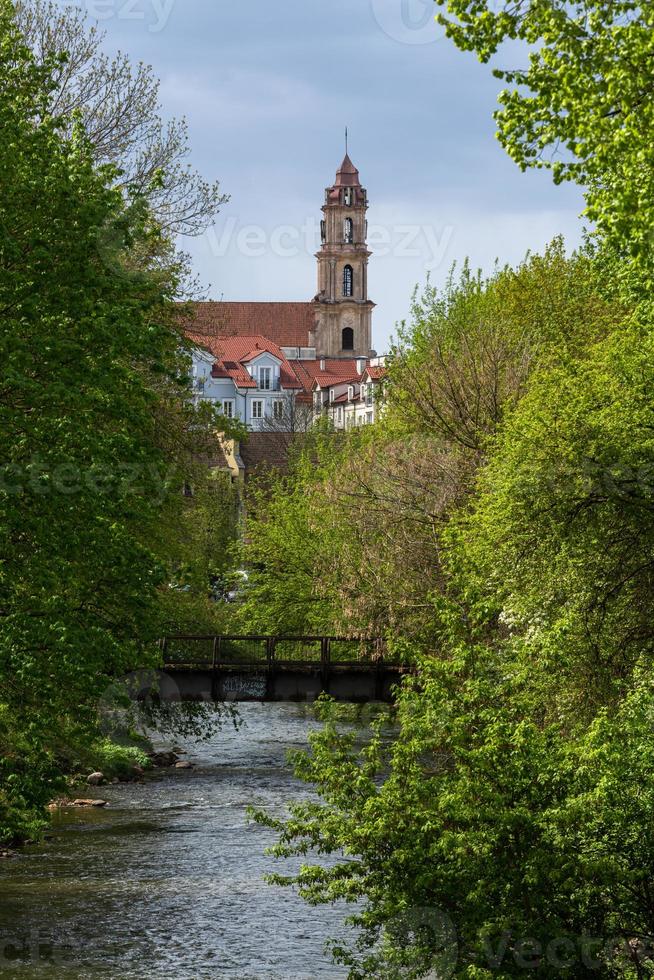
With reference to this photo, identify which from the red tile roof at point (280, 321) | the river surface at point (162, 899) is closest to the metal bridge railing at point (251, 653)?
the river surface at point (162, 899)

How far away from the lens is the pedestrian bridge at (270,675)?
132 feet

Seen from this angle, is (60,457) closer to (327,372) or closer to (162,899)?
(162,899)

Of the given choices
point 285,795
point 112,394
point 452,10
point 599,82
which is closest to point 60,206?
point 112,394

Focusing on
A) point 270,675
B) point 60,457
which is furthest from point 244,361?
point 60,457

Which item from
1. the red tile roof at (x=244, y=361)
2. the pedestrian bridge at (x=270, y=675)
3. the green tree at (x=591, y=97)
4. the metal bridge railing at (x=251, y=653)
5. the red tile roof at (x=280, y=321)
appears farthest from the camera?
the red tile roof at (x=280, y=321)

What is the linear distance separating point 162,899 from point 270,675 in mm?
17431

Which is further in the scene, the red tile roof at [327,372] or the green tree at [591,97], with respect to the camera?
the red tile roof at [327,372]

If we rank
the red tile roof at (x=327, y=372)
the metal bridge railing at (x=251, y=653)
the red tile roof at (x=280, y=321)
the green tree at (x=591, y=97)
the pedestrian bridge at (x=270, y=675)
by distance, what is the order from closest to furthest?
the green tree at (x=591, y=97), the metal bridge railing at (x=251, y=653), the pedestrian bridge at (x=270, y=675), the red tile roof at (x=327, y=372), the red tile roof at (x=280, y=321)

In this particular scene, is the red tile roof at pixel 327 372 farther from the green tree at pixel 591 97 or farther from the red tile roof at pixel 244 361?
the green tree at pixel 591 97

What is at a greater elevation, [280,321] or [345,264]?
[345,264]

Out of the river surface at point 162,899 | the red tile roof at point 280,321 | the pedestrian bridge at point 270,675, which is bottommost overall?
the river surface at point 162,899

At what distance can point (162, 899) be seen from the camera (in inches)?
958

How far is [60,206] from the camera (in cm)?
1952

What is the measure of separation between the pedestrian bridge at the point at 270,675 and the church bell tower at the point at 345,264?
127m
